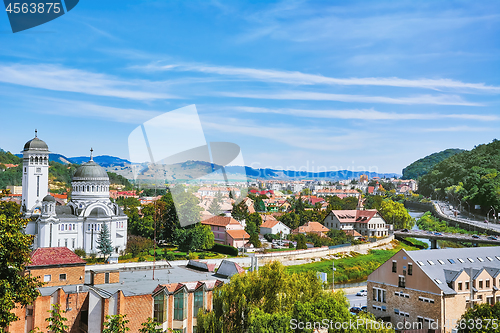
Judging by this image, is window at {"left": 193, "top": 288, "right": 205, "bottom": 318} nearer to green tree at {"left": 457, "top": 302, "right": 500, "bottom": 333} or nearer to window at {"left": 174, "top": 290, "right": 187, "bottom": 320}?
window at {"left": 174, "top": 290, "right": 187, "bottom": 320}

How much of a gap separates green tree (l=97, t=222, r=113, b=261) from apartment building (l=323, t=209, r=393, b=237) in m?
27.1

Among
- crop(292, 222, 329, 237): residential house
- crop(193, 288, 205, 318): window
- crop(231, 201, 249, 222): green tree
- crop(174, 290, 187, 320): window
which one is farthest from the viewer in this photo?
crop(292, 222, 329, 237): residential house

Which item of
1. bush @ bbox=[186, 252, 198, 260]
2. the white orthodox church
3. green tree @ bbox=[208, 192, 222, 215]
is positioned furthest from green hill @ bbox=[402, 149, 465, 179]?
the white orthodox church

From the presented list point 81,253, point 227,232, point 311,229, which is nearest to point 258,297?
point 81,253

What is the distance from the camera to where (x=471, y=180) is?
70.5 metres

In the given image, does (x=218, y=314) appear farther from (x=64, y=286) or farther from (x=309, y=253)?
(x=309, y=253)

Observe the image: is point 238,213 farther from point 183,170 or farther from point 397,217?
point 397,217

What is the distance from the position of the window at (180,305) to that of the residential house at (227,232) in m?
22.1

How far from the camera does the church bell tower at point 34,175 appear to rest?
115ft

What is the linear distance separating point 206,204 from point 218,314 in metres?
30.3

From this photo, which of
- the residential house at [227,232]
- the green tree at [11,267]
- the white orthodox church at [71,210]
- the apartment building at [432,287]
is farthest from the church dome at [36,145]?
the green tree at [11,267]

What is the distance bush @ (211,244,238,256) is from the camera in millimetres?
36000

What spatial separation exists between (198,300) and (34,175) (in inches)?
966

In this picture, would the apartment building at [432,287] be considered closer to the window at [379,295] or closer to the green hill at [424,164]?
the window at [379,295]
